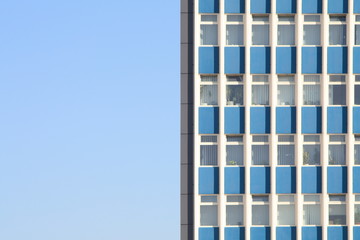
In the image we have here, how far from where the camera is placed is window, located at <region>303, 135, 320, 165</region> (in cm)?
5172

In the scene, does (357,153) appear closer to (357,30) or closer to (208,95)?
(357,30)

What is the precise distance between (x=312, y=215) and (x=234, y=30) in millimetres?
10915

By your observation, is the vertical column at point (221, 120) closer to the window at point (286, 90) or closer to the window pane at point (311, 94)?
the window at point (286, 90)

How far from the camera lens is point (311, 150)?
51781mm

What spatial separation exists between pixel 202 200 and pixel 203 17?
996 centimetres

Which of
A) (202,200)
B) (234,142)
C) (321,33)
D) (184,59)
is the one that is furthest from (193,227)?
(321,33)

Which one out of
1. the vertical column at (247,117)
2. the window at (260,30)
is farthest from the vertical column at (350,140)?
the vertical column at (247,117)

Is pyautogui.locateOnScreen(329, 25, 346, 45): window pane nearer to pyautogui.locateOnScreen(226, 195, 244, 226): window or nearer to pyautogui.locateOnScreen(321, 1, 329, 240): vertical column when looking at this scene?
pyautogui.locateOnScreen(321, 1, 329, 240): vertical column

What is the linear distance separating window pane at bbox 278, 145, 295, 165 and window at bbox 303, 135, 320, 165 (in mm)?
661

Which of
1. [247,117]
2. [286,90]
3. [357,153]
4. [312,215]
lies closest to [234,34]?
[286,90]

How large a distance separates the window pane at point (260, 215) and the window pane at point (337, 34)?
9.80 metres

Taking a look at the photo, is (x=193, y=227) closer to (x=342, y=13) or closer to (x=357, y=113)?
(x=357, y=113)

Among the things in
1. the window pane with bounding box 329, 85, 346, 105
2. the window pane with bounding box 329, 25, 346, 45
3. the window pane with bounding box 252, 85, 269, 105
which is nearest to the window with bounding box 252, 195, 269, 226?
the window pane with bounding box 252, 85, 269, 105

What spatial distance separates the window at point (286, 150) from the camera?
51.7 metres
